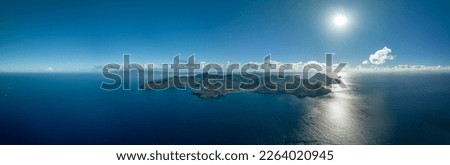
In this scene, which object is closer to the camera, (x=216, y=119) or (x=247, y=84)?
(x=216, y=119)

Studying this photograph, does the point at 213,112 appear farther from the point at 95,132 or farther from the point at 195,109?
the point at 95,132

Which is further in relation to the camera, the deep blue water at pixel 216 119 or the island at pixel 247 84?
the island at pixel 247 84

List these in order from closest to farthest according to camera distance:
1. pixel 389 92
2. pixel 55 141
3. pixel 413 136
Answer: pixel 55 141, pixel 413 136, pixel 389 92

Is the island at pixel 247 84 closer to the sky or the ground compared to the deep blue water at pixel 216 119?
closer to the sky

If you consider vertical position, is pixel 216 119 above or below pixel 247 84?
below

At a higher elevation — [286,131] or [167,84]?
[167,84]

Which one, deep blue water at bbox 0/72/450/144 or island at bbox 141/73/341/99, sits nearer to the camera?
deep blue water at bbox 0/72/450/144

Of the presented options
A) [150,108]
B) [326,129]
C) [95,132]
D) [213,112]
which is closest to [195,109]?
[213,112]

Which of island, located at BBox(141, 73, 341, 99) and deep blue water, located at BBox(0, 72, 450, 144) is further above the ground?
island, located at BBox(141, 73, 341, 99)
